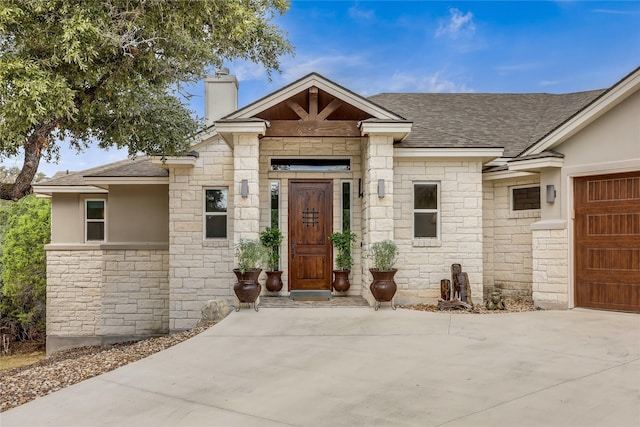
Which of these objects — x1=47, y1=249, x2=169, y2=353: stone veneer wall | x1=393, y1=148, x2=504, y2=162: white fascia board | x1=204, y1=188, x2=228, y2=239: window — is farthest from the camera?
x1=47, y1=249, x2=169, y2=353: stone veneer wall

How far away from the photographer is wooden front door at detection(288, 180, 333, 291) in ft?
36.3

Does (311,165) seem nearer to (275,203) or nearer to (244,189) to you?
(275,203)

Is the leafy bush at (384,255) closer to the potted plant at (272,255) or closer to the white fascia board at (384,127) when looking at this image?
the white fascia board at (384,127)

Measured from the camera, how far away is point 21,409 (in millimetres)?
4484

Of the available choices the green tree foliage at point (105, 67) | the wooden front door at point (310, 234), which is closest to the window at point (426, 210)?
the wooden front door at point (310, 234)

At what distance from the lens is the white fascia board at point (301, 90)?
9.52 m

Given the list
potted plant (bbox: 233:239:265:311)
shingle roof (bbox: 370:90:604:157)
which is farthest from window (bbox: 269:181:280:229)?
shingle roof (bbox: 370:90:604:157)

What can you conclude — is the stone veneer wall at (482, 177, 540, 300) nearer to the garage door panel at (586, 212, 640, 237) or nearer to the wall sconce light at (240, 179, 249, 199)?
the garage door panel at (586, 212, 640, 237)

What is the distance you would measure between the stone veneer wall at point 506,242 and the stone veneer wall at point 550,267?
106cm

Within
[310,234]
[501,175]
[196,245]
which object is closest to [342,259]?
[310,234]

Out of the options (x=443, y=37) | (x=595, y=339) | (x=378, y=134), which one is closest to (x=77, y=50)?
(x=378, y=134)

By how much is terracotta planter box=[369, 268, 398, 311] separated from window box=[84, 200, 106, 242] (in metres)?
8.98

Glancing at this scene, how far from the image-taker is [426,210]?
10.6 m

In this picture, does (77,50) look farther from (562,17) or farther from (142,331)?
(562,17)
